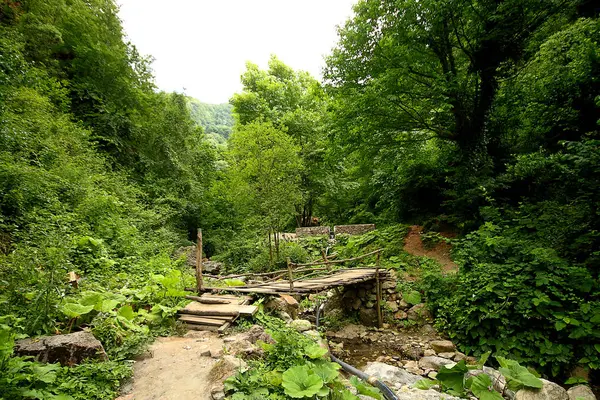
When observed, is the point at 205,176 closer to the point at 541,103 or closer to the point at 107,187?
the point at 107,187

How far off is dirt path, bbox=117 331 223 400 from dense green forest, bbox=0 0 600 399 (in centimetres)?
28

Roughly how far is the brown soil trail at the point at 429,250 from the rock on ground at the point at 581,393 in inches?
147

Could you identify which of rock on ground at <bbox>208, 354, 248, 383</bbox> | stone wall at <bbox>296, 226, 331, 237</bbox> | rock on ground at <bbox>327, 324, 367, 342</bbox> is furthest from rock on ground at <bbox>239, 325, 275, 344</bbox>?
stone wall at <bbox>296, 226, 331, 237</bbox>

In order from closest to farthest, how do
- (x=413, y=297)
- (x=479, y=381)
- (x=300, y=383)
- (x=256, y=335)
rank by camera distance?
(x=300, y=383)
(x=479, y=381)
(x=256, y=335)
(x=413, y=297)

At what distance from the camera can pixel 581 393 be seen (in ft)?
13.4

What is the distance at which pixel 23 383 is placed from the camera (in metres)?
2.45

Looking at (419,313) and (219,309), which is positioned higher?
(219,309)

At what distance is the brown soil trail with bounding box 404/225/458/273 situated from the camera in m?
8.31

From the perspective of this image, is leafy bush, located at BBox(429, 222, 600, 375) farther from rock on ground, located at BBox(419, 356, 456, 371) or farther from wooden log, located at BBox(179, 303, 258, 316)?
wooden log, located at BBox(179, 303, 258, 316)

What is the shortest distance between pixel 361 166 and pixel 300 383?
33.7 feet

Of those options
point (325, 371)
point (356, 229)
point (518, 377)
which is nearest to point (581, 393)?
point (518, 377)

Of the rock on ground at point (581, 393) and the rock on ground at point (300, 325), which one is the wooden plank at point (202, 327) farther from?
the rock on ground at point (581, 393)

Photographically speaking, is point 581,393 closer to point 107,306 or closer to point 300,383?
point 300,383

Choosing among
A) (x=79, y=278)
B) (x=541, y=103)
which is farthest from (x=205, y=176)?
(x=541, y=103)
